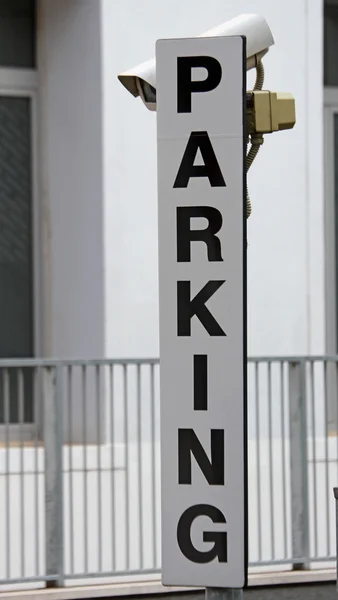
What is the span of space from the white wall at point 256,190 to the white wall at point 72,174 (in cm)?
12

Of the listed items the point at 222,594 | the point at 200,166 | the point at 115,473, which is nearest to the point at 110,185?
the point at 115,473

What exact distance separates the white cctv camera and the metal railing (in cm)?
309

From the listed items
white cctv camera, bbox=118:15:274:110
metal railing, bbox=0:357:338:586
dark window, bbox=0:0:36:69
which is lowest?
metal railing, bbox=0:357:338:586

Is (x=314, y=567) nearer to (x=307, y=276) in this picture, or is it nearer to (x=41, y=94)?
(x=307, y=276)

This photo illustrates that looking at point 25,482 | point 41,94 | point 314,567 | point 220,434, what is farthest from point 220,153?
point 41,94

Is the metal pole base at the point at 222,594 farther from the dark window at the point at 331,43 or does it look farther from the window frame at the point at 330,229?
the dark window at the point at 331,43

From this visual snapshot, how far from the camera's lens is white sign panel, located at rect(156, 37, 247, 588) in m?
3.72

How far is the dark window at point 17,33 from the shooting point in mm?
8734

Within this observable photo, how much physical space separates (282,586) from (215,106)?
4.54 metres

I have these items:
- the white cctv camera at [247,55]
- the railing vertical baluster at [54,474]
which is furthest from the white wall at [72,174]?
the white cctv camera at [247,55]

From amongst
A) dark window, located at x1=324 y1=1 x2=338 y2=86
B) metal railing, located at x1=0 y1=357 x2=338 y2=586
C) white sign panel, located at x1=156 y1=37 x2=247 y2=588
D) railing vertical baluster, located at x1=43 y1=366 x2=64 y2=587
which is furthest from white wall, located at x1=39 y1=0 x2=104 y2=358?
white sign panel, located at x1=156 y1=37 x2=247 y2=588

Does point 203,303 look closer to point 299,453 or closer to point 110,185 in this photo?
point 299,453

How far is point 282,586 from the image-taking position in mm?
7539

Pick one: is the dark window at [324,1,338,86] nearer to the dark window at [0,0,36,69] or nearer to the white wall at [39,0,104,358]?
the white wall at [39,0,104,358]
